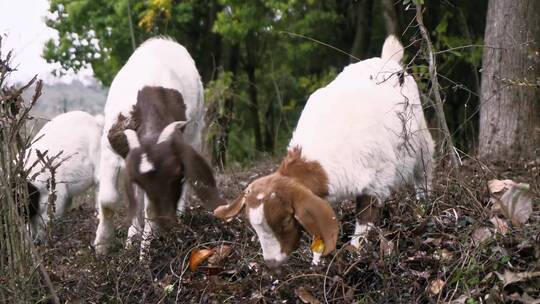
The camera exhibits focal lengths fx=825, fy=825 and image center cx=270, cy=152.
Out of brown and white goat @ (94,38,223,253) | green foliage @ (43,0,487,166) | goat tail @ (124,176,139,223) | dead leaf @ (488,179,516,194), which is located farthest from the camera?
green foliage @ (43,0,487,166)

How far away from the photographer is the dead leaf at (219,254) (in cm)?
643

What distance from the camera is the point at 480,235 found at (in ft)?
17.6

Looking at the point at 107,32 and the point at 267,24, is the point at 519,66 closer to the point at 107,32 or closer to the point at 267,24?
the point at 267,24

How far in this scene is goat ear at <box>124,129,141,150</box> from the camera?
691 cm

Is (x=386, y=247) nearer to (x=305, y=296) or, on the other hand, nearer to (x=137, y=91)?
(x=305, y=296)

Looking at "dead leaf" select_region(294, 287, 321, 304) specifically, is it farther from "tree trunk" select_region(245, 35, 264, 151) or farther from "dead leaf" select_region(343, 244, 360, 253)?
"tree trunk" select_region(245, 35, 264, 151)

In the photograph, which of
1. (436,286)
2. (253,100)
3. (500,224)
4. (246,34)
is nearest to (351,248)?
(436,286)

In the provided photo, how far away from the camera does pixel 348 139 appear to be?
6059 millimetres

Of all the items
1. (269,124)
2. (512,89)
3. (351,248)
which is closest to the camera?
(351,248)

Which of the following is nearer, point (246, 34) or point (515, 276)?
point (515, 276)

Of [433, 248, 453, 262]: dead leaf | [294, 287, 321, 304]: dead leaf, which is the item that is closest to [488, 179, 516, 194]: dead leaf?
[433, 248, 453, 262]: dead leaf

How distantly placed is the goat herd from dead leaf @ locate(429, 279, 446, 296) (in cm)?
68

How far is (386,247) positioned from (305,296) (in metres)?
0.64

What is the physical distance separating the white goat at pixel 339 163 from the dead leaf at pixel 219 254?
71cm
